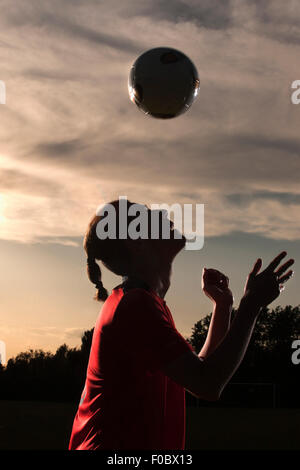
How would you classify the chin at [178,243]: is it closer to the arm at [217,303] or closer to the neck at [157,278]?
the neck at [157,278]

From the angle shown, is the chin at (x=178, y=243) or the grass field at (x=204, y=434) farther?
the grass field at (x=204, y=434)

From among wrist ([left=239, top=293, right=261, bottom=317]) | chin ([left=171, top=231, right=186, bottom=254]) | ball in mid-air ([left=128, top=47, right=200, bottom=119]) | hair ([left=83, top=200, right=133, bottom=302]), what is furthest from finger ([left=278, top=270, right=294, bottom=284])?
ball in mid-air ([left=128, top=47, right=200, bottom=119])

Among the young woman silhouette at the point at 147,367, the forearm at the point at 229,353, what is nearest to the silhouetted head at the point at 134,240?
the young woman silhouette at the point at 147,367

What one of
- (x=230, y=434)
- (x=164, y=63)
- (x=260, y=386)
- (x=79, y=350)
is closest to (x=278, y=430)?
(x=230, y=434)

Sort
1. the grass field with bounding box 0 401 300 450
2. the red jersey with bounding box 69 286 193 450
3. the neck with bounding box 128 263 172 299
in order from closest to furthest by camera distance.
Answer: the red jersey with bounding box 69 286 193 450 < the neck with bounding box 128 263 172 299 < the grass field with bounding box 0 401 300 450

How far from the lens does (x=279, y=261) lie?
351 centimetres

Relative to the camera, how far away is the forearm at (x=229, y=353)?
3197 mm

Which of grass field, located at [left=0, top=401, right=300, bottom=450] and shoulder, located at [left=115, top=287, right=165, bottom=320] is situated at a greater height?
grass field, located at [left=0, top=401, right=300, bottom=450]

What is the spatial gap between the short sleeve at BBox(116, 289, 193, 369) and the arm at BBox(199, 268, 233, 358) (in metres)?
0.94

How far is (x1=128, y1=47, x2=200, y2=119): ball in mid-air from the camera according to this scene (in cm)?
577

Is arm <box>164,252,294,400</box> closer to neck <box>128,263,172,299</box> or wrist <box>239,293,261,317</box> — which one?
wrist <box>239,293,261,317</box>

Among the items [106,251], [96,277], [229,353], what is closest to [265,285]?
[229,353]

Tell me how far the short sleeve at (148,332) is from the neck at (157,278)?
34cm

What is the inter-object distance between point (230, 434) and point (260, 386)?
106 feet
